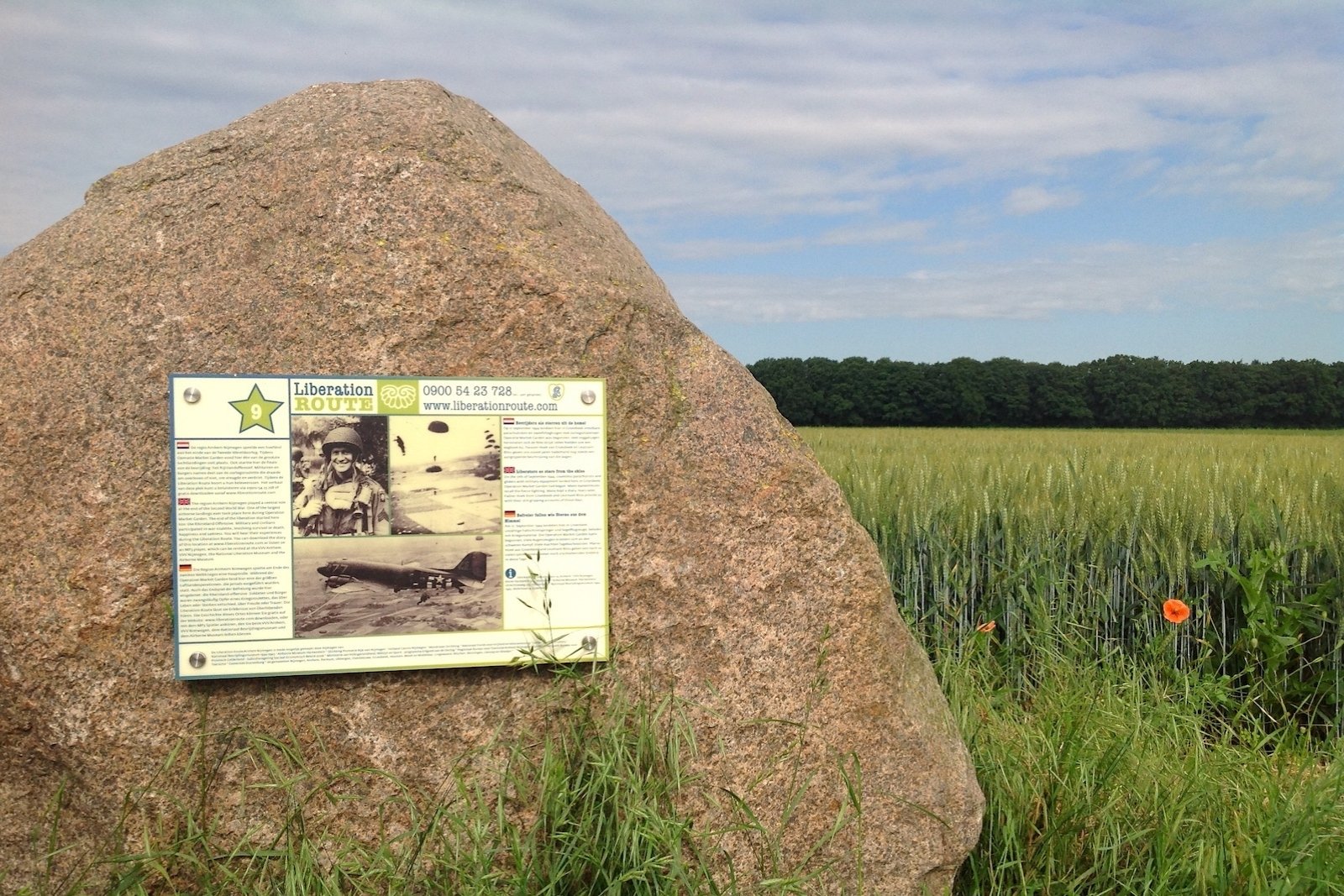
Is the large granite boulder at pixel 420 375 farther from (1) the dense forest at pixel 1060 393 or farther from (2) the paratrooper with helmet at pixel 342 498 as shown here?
(1) the dense forest at pixel 1060 393

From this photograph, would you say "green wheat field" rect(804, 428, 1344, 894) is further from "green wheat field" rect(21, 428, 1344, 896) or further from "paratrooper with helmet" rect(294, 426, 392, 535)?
"paratrooper with helmet" rect(294, 426, 392, 535)

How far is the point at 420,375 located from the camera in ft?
7.82

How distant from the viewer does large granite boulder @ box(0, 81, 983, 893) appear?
2268 millimetres

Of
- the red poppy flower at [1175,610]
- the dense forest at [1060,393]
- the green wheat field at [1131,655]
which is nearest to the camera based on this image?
the green wheat field at [1131,655]

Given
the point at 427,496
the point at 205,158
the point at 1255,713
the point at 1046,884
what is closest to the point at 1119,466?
the point at 1255,713

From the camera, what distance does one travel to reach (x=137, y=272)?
239 cm

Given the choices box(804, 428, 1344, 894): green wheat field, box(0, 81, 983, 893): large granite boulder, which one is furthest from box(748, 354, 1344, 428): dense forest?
box(0, 81, 983, 893): large granite boulder

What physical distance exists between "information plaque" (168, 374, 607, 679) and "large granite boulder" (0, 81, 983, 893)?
0.06m

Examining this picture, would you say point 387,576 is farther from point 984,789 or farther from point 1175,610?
point 1175,610

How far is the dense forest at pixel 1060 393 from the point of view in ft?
117

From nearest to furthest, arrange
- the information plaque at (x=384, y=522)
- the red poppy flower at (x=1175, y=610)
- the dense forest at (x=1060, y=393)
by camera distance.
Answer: the information plaque at (x=384, y=522), the red poppy flower at (x=1175, y=610), the dense forest at (x=1060, y=393)

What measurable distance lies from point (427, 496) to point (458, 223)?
0.73 m

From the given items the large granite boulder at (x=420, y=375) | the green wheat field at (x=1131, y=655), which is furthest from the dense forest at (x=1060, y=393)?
the large granite boulder at (x=420, y=375)

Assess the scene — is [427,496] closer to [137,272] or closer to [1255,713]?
[137,272]
